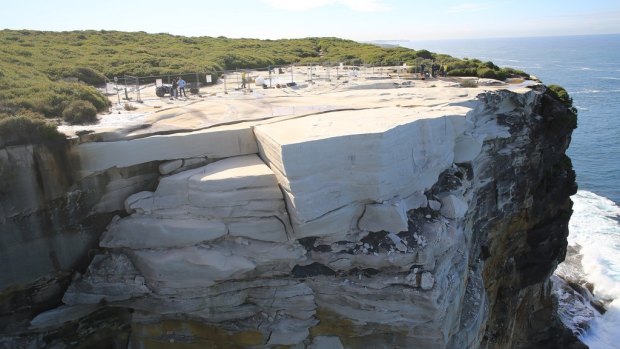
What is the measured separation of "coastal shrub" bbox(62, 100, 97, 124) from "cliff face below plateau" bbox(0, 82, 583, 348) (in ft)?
6.18

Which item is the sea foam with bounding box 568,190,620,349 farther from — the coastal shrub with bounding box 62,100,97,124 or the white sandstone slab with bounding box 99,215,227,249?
the coastal shrub with bounding box 62,100,97,124

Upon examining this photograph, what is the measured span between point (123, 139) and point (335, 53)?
102 feet

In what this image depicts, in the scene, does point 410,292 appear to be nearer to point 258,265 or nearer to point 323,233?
point 323,233

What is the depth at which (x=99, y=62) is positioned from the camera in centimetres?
2552

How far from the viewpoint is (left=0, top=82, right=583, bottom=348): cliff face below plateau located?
35.7 feet

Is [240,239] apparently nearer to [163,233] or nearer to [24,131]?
[163,233]

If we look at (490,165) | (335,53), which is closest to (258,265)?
(490,165)

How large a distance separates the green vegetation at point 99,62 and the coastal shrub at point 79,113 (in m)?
0.02

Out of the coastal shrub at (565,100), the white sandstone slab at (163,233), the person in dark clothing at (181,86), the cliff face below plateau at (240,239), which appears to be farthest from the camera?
the coastal shrub at (565,100)

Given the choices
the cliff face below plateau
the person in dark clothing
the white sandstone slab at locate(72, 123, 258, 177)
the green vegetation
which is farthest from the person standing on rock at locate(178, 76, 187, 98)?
the cliff face below plateau

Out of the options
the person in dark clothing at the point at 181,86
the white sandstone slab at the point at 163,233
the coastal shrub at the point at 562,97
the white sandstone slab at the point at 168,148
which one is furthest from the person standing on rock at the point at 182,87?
the coastal shrub at the point at 562,97

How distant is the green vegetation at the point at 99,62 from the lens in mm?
13359

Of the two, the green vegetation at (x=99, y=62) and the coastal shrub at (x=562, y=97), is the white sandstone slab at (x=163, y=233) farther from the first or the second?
the coastal shrub at (x=562, y=97)

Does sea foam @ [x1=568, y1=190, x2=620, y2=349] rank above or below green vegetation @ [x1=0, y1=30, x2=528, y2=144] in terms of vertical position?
below
